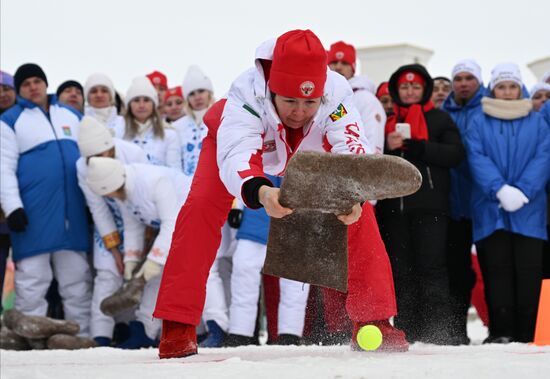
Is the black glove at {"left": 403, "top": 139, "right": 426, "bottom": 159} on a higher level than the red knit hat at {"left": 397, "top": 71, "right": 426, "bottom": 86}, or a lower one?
lower

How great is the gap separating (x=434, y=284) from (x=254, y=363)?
8.84ft

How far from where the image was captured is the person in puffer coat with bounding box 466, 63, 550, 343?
5449 millimetres

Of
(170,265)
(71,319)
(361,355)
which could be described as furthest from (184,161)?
(361,355)

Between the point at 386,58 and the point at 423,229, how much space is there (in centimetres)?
1184

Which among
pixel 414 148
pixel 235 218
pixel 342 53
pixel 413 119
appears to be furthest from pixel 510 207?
pixel 235 218

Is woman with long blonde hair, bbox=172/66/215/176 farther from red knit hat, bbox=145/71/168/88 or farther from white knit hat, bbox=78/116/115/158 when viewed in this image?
red knit hat, bbox=145/71/168/88

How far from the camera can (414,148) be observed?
5.47 metres

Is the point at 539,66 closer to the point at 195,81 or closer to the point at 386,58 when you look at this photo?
the point at 386,58

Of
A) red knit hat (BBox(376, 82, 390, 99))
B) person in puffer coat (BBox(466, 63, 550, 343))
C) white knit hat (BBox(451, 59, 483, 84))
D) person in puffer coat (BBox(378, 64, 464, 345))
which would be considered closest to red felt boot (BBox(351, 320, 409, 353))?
person in puffer coat (BBox(378, 64, 464, 345))

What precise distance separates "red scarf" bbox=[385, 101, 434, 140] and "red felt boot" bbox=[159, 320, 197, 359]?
255 centimetres

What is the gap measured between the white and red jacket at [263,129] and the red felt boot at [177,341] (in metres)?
0.67

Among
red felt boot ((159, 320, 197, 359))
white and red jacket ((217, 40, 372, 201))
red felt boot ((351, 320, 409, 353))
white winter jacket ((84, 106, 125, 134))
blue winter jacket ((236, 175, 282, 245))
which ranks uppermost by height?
white and red jacket ((217, 40, 372, 201))

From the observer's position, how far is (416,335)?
533 centimetres

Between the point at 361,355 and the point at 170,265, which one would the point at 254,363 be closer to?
the point at 361,355
